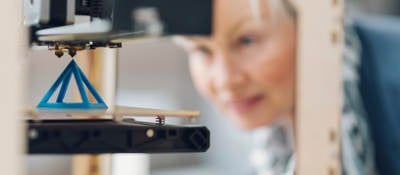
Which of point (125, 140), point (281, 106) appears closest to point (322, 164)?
point (281, 106)

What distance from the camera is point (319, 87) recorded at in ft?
2.80

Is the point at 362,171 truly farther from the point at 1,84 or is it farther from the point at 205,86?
the point at 1,84

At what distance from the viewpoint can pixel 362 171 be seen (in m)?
1.02

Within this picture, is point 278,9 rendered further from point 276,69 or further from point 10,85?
point 10,85

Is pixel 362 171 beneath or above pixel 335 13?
beneath

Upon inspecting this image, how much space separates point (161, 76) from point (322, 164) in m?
0.56

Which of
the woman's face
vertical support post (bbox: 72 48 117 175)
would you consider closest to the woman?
the woman's face

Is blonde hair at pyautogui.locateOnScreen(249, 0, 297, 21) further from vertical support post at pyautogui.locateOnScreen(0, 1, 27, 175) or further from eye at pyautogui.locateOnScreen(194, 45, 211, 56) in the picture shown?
vertical support post at pyautogui.locateOnScreen(0, 1, 27, 175)

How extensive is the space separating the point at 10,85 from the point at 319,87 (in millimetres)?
598

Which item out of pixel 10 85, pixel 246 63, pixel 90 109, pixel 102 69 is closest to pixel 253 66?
pixel 246 63

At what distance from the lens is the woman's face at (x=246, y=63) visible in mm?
883

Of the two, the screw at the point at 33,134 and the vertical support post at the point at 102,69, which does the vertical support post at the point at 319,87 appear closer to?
the vertical support post at the point at 102,69

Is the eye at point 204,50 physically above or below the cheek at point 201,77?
above

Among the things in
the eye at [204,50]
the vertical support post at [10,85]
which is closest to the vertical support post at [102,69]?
the vertical support post at [10,85]
